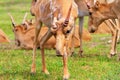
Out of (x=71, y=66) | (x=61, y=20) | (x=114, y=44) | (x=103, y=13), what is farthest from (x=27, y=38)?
(x=61, y=20)

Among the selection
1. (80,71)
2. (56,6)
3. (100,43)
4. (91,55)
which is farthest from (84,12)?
(56,6)

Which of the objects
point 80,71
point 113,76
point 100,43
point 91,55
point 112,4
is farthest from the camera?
point 100,43

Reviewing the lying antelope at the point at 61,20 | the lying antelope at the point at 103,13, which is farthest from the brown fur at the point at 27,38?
the lying antelope at the point at 61,20

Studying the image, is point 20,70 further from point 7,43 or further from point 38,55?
point 7,43

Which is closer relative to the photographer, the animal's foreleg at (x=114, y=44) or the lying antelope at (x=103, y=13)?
the lying antelope at (x=103, y=13)

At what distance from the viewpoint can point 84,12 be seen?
13.5 meters

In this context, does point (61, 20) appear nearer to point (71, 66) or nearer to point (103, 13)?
point (71, 66)

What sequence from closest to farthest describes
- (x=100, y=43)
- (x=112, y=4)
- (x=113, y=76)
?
(x=113, y=76) → (x=112, y=4) → (x=100, y=43)

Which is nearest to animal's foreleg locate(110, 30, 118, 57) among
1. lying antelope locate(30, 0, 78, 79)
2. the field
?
the field

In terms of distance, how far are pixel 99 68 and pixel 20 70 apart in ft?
6.01

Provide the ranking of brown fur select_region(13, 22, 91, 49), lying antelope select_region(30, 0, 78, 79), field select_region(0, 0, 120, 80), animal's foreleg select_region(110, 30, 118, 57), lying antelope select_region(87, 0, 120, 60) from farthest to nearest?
brown fur select_region(13, 22, 91, 49)
animal's foreleg select_region(110, 30, 118, 57)
lying antelope select_region(87, 0, 120, 60)
field select_region(0, 0, 120, 80)
lying antelope select_region(30, 0, 78, 79)

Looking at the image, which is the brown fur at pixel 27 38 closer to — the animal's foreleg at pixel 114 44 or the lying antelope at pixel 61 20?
the animal's foreleg at pixel 114 44

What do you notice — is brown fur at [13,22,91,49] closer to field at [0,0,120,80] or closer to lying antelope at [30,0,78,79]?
field at [0,0,120,80]

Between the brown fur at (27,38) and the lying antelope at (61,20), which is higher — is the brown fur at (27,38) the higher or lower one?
the lower one
